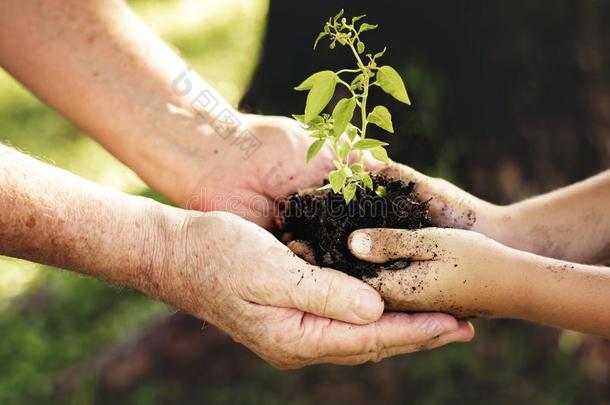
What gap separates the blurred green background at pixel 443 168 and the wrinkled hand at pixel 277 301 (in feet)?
4.53

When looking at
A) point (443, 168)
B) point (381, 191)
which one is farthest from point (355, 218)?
point (443, 168)

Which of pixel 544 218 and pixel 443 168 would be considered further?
pixel 443 168

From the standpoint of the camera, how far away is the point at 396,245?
2553 mm

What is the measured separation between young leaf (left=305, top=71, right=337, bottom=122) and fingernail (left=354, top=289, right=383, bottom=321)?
65cm

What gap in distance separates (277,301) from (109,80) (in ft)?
4.31

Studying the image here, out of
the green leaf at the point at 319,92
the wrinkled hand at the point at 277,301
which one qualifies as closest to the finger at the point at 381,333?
the wrinkled hand at the point at 277,301

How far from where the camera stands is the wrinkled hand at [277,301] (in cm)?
253

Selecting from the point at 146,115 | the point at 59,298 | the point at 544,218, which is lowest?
the point at 59,298

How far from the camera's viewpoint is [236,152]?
3.13 meters

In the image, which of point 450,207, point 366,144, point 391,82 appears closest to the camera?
point 391,82

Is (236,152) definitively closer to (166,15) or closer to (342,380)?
(342,380)

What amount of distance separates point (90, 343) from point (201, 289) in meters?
2.18

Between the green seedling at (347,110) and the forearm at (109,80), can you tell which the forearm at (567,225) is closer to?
the green seedling at (347,110)

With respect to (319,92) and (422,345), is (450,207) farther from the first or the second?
(319,92)
